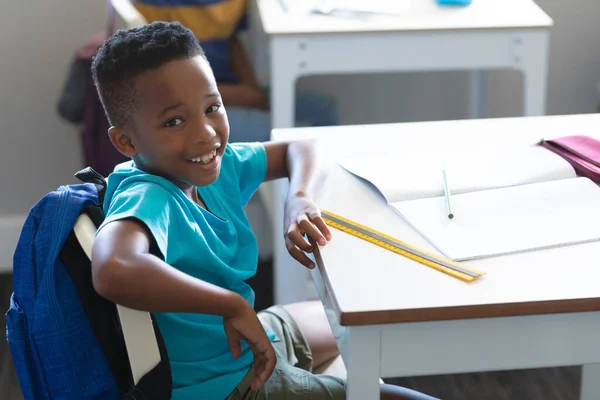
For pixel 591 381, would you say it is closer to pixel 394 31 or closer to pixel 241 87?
pixel 394 31

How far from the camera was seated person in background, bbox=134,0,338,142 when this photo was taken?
103 inches

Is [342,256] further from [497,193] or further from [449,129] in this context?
[449,129]

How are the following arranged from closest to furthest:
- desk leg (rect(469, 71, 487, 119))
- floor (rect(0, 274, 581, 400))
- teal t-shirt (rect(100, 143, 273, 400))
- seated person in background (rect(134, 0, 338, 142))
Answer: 1. teal t-shirt (rect(100, 143, 273, 400))
2. floor (rect(0, 274, 581, 400))
3. seated person in background (rect(134, 0, 338, 142))
4. desk leg (rect(469, 71, 487, 119))

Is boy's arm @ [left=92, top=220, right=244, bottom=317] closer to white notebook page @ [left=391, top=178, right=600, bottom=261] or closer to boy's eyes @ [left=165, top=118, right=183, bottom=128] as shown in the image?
boy's eyes @ [left=165, top=118, right=183, bottom=128]

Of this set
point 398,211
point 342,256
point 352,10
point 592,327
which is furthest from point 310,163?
point 352,10

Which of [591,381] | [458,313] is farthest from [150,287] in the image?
[591,381]

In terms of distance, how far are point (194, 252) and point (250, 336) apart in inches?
6.3

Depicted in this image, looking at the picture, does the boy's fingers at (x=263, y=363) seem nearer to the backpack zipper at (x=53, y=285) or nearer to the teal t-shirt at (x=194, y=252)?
the teal t-shirt at (x=194, y=252)

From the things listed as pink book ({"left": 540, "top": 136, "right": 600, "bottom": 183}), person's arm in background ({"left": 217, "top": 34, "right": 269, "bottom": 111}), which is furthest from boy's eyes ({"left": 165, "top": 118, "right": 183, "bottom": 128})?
person's arm in background ({"left": 217, "top": 34, "right": 269, "bottom": 111})

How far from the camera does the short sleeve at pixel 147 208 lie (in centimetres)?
114

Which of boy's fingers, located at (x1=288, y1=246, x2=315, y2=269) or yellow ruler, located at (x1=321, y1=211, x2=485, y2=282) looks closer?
yellow ruler, located at (x1=321, y1=211, x2=485, y2=282)

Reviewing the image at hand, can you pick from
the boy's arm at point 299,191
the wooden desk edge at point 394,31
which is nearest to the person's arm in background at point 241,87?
the wooden desk edge at point 394,31

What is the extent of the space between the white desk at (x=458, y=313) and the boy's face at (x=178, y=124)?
0.71 ft

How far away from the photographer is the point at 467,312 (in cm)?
108
